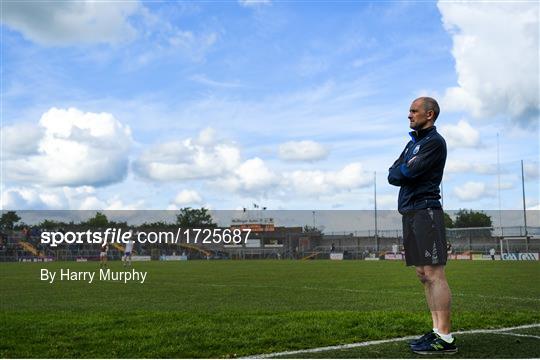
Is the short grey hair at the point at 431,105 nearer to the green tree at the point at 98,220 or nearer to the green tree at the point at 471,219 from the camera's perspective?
the green tree at the point at 98,220

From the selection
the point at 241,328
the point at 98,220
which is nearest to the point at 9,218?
the point at 98,220

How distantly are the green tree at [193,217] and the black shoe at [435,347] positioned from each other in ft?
441

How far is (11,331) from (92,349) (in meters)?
1.79

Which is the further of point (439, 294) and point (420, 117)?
point (420, 117)

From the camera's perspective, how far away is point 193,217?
141m

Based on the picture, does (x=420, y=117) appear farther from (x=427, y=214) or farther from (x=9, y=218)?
(x=9, y=218)

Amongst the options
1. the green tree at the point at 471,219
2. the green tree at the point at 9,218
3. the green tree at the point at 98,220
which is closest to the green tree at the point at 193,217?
the green tree at the point at 98,220

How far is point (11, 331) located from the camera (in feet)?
24.4

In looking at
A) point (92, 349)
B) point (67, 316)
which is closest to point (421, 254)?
point (92, 349)

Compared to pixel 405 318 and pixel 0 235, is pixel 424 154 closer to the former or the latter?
Answer: pixel 405 318

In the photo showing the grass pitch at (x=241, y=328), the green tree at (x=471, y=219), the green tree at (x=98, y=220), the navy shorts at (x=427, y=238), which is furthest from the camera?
the green tree at (x=471, y=219)

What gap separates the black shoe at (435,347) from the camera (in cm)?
556

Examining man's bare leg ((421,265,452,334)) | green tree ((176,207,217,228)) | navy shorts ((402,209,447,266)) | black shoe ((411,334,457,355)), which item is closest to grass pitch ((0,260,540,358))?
black shoe ((411,334,457,355))

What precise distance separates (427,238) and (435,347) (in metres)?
0.96
